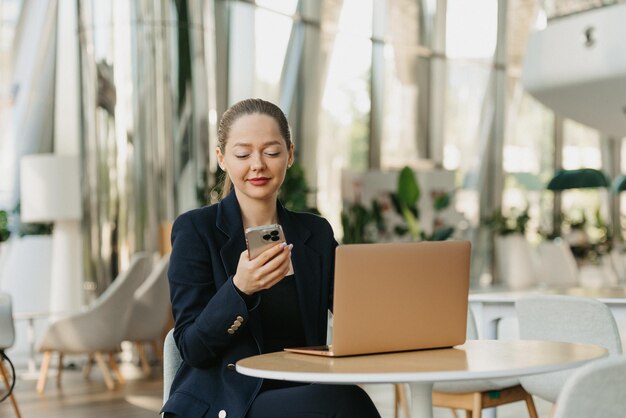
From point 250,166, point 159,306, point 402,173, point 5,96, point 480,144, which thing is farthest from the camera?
point 480,144

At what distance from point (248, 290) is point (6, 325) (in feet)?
11.9

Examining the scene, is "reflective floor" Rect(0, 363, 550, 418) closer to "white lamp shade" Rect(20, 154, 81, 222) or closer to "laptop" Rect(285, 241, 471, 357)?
"white lamp shade" Rect(20, 154, 81, 222)

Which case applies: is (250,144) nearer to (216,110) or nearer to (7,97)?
(216,110)

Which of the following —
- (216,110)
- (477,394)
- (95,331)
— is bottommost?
(95,331)

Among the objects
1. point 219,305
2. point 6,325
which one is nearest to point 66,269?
point 6,325

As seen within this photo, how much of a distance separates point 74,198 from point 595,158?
11.7 meters

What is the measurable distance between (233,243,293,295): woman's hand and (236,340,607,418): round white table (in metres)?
0.15

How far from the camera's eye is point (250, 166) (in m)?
2.37

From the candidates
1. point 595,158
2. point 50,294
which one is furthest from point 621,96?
point 595,158

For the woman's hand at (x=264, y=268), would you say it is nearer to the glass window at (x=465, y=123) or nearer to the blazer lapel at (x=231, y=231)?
the blazer lapel at (x=231, y=231)

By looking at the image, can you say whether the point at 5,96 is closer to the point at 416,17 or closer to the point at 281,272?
the point at 416,17

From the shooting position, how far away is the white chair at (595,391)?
1448 mm

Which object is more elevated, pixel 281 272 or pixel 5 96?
pixel 5 96

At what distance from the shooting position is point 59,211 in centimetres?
869
